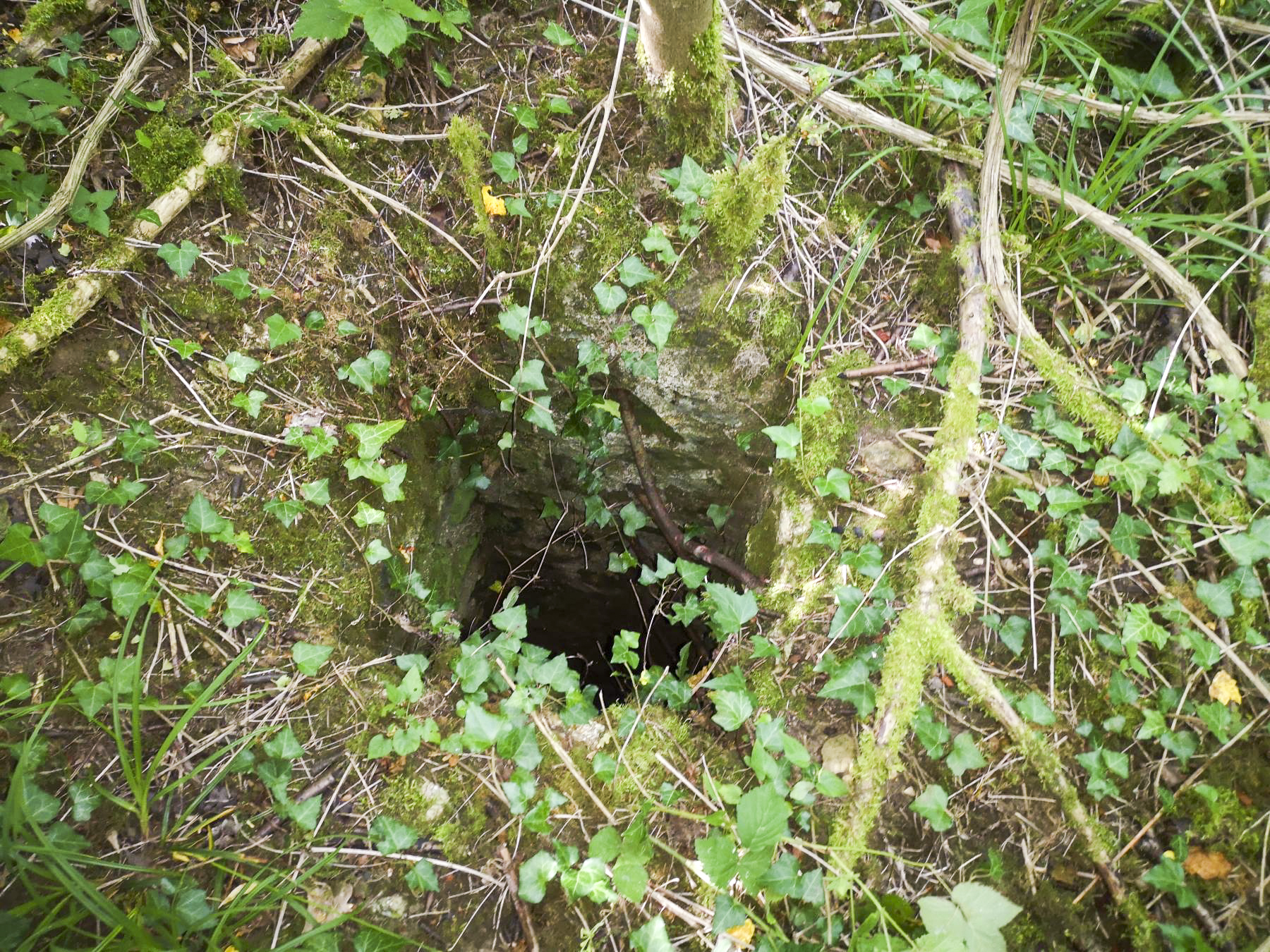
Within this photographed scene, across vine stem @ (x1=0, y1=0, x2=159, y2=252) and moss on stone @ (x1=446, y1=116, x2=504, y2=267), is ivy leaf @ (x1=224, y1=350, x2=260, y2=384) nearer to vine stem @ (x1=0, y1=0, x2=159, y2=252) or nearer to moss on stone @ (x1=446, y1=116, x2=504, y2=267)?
vine stem @ (x1=0, y1=0, x2=159, y2=252)

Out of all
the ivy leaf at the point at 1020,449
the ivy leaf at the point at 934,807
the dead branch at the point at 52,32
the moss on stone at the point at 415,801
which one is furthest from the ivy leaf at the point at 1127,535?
the dead branch at the point at 52,32

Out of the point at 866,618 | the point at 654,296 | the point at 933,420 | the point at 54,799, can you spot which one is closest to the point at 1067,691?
the point at 866,618

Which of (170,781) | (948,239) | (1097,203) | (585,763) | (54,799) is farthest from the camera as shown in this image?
(948,239)

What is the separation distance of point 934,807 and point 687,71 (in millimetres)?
2278

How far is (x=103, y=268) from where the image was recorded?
1.82 meters

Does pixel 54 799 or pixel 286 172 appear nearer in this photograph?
pixel 54 799

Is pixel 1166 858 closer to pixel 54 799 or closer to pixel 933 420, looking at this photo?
pixel 933 420

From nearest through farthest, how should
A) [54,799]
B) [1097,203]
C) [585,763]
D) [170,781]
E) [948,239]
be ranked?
[54,799] → [170,781] → [585,763] → [1097,203] → [948,239]

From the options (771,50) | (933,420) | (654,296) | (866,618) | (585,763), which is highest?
(771,50)

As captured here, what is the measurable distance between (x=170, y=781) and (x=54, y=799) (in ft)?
0.75

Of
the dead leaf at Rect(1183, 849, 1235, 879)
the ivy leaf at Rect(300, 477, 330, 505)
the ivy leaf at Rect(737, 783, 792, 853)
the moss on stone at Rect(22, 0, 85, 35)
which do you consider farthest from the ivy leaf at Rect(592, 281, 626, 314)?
the dead leaf at Rect(1183, 849, 1235, 879)

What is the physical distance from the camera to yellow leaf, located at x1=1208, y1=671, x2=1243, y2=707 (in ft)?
5.98

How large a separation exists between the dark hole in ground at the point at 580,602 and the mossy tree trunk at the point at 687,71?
77.6 inches

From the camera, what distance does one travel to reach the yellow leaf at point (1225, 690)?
1824 millimetres
